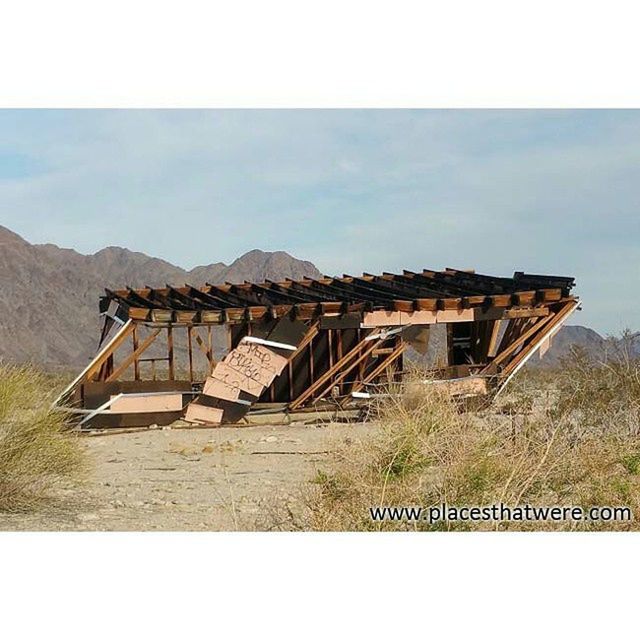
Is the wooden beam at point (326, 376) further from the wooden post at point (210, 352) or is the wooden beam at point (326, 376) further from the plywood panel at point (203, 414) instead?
the wooden post at point (210, 352)

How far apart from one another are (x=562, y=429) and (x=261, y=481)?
12.2 feet

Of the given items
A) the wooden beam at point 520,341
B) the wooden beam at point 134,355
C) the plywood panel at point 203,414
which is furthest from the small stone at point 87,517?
the wooden beam at point 520,341

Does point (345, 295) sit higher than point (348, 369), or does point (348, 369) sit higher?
point (345, 295)

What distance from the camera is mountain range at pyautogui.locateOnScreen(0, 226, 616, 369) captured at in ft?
125

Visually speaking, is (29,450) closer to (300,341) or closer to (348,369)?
(300,341)

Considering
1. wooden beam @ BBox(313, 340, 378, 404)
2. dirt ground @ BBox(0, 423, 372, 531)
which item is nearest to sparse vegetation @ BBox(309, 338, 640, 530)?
dirt ground @ BBox(0, 423, 372, 531)

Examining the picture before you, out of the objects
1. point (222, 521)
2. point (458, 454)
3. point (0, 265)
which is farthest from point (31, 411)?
point (0, 265)

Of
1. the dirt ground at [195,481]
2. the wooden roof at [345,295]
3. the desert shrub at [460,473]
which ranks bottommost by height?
the dirt ground at [195,481]

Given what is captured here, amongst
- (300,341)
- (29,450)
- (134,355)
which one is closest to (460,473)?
(29,450)

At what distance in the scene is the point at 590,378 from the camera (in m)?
14.1

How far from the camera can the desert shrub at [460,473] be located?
28.5ft

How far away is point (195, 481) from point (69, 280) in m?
34.9

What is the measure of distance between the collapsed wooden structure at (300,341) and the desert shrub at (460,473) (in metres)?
5.81

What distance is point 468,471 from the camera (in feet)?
28.8
